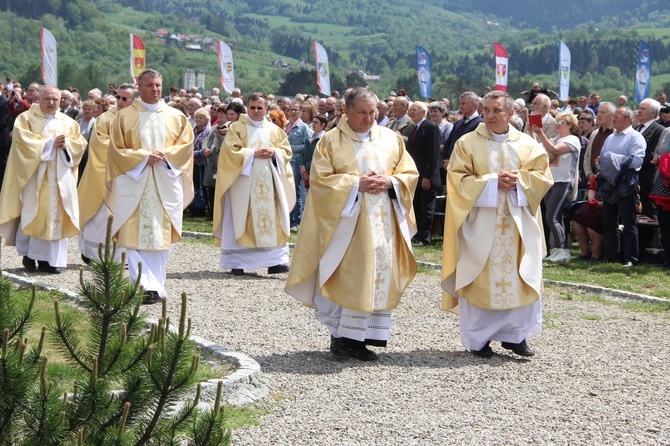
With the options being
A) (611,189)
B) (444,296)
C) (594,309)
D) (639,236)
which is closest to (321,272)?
(444,296)

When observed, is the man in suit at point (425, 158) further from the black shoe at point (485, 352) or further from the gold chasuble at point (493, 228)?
the black shoe at point (485, 352)

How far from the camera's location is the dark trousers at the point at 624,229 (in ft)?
42.9

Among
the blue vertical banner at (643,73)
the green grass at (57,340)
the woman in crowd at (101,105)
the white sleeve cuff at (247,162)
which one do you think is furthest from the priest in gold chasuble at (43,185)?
the blue vertical banner at (643,73)

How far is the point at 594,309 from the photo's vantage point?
35.4 ft

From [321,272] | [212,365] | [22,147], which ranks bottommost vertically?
[212,365]

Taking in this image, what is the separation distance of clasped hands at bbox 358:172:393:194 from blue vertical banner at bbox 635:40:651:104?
60.2 feet

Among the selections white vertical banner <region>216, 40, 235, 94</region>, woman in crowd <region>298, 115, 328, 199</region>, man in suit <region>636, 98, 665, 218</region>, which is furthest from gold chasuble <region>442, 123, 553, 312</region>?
white vertical banner <region>216, 40, 235, 94</region>

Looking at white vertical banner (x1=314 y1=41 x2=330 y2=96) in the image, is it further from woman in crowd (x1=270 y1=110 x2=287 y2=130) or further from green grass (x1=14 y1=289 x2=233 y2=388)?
green grass (x1=14 y1=289 x2=233 y2=388)

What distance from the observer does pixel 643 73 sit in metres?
26.0

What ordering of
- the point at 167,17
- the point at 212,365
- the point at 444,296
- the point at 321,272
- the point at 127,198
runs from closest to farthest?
the point at 212,365 → the point at 321,272 → the point at 444,296 → the point at 127,198 → the point at 167,17

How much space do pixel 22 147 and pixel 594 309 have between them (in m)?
6.27

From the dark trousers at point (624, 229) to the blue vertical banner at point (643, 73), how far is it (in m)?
12.7

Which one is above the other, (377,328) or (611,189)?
(611,189)

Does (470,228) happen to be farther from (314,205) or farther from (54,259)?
(54,259)
